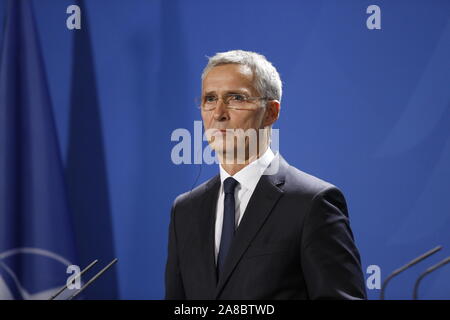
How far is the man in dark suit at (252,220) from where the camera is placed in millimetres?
1443

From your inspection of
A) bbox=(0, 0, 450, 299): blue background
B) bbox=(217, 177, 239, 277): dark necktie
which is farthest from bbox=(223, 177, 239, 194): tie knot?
bbox=(0, 0, 450, 299): blue background

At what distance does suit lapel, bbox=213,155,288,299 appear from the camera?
149 centimetres

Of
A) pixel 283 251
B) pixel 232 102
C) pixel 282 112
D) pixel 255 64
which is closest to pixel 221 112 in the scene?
pixel 232 102

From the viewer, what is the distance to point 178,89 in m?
3.41

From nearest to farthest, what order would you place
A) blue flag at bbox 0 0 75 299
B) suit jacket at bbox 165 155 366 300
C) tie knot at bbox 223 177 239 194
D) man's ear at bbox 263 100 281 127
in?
suit jacket at bbox 165 155 366 300, tie knot at bbox 223 177 239 194, man's ear at bbox 263 100 281 127, blue flag at bbox 0 0 75 299

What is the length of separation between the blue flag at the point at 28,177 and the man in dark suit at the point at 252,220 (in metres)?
1.53

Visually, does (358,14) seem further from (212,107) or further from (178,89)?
(212,107)

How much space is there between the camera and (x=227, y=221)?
63.2 inches

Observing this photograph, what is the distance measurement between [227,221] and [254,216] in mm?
88

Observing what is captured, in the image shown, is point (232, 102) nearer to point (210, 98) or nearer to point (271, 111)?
point (210, 98)

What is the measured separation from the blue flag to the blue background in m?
0.25

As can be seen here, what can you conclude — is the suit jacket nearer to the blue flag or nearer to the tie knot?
the tie knot
